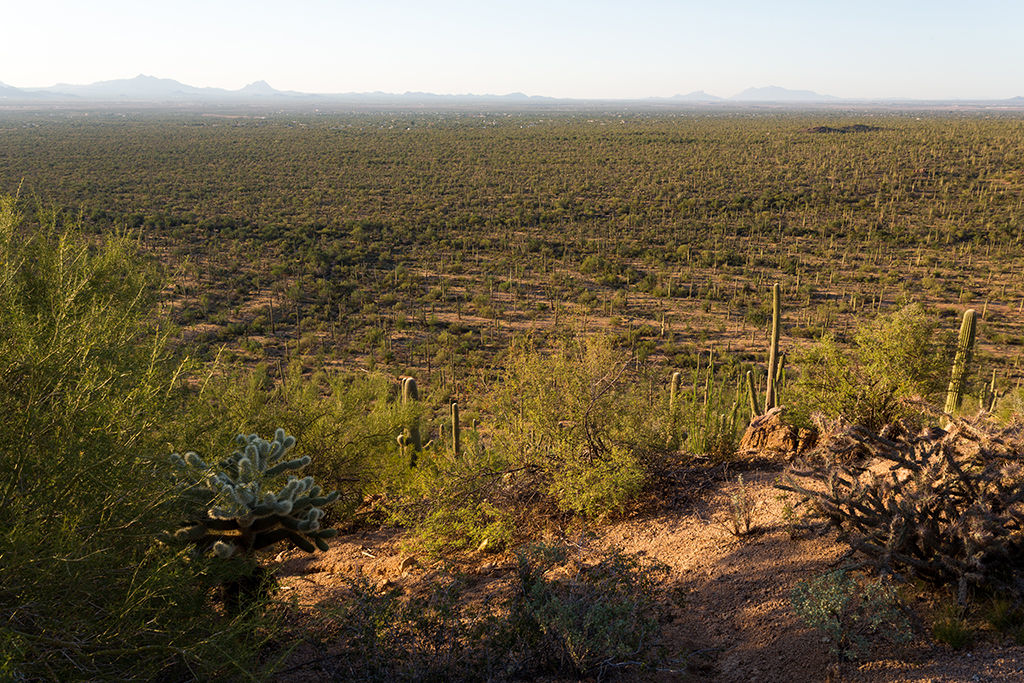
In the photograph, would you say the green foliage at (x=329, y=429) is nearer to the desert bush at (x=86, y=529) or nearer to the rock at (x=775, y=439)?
the desert bush at (x=86, y=529)

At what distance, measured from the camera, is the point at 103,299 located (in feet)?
21.4

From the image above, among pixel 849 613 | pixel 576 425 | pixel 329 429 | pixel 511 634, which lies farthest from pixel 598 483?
pixel 329 429

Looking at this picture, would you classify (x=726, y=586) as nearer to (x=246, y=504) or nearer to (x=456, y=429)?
(x=246, y=504)

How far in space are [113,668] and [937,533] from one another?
195 inches

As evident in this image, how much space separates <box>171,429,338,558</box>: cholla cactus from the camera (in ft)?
16.3

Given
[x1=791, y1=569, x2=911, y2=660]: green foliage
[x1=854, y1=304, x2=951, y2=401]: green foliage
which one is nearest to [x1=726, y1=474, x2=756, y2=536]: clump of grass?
[x1=791, y1=569, x2=911, y2=660]: green foliage

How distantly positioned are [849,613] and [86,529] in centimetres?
456

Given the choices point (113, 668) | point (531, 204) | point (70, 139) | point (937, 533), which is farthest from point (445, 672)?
point (70, 139)

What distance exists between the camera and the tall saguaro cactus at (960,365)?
8898mm

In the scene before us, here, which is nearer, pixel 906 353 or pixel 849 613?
pixel 849 613

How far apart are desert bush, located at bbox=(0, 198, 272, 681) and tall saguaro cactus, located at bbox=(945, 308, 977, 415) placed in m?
8.56

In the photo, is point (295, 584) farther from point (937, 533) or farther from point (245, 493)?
point (937, 533)

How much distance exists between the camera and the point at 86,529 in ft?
13.1

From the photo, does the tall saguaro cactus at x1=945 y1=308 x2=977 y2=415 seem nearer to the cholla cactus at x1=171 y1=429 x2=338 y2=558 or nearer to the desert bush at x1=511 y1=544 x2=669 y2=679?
the desert bush at x1=511 y1=544 x2=669 y2=679
